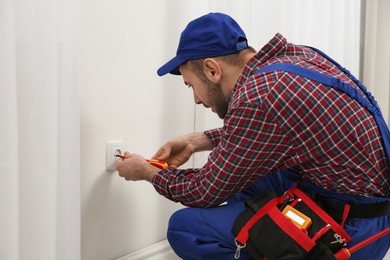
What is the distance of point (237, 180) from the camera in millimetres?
944

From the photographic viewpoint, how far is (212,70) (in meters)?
1.05

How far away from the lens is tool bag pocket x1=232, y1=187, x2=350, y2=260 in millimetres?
897

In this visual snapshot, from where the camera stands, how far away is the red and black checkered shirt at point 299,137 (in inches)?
34.7

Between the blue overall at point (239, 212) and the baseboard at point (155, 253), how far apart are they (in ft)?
0.78

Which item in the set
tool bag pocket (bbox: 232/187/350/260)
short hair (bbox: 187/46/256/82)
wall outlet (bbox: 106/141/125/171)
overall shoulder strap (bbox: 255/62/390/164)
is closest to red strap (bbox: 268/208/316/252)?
tool bag pocket (bbox: 232/187/350/260)

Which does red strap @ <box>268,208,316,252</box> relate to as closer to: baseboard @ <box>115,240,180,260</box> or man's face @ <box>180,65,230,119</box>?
man's face @ <box>180,65,230,119</box>

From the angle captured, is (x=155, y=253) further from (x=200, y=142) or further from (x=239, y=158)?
(x=239, y=158)

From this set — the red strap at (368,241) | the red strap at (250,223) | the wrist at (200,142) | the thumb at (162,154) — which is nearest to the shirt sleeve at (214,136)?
the wrist at (200,142)

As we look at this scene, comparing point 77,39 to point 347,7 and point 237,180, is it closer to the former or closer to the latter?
point 237,180

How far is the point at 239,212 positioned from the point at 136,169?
285mm

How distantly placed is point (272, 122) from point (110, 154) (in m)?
0.52

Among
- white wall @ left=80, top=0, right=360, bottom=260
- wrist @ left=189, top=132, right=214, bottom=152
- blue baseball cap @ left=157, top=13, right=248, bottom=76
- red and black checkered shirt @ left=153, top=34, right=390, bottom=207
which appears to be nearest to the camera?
red and black checkered shirt @ left=153, top=34, right=390, bottom=207

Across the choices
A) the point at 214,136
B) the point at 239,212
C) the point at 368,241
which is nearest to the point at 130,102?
the point at 214,136

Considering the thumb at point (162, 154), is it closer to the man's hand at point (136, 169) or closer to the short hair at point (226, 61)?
the man's hand at point (136, 169)
